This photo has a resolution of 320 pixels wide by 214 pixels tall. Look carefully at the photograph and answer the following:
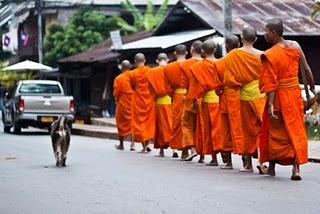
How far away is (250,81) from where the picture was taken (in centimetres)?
1201

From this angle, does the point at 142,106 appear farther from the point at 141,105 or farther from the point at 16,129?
the point at 16,129

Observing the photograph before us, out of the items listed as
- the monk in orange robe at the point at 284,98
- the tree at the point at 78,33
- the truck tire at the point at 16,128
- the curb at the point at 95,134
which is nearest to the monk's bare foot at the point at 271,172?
the monk in orange robe at the point at 284,98

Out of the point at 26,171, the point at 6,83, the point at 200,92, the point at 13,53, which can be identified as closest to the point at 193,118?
the point at 200,92

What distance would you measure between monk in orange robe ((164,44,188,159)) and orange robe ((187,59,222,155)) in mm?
1254

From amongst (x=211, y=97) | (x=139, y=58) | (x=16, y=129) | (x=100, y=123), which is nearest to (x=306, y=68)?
(x=211, y=97)

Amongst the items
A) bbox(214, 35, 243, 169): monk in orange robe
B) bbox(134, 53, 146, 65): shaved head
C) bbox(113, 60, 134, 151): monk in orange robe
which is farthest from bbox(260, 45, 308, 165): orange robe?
bbox(113, 60, 134, 151): monk in orange robe

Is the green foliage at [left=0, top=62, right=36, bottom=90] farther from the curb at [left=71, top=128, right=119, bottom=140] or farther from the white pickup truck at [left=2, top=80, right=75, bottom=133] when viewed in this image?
the white pickup truck at [left=2, top=80, right=75, bottom=133]

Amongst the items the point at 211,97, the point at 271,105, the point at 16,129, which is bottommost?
the point at 16,129

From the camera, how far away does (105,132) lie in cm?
2445

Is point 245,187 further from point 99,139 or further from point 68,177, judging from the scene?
point 99,139

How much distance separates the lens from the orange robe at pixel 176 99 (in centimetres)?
1517

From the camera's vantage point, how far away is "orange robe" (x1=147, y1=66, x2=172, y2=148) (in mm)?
16234

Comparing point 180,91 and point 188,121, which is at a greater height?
point 180,91

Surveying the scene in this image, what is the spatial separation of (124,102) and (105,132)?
5881 mm
